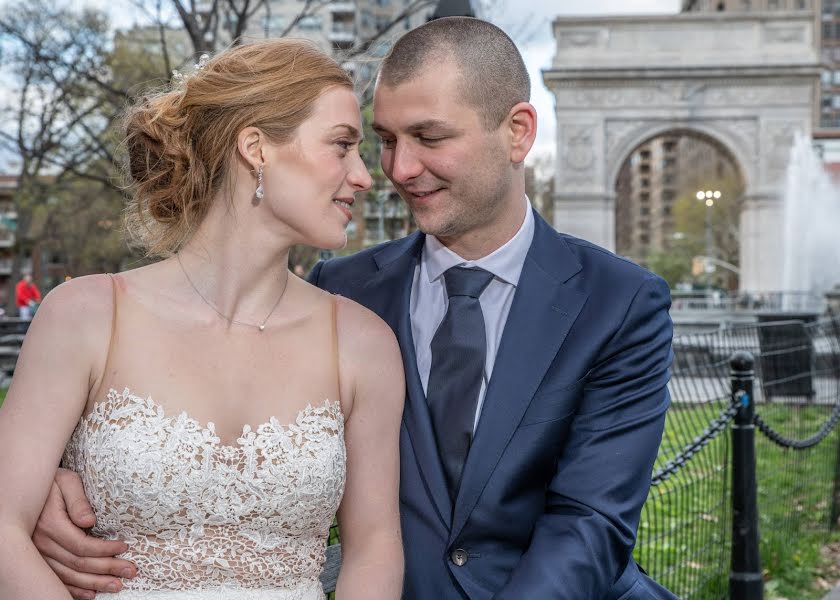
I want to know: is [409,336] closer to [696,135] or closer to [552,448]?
[552,448]

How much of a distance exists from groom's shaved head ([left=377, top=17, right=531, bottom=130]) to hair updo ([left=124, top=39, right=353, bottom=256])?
268mm

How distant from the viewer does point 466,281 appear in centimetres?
286

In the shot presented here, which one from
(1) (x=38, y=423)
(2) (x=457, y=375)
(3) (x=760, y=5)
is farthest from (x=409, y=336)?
(3) (x=760, y=5)

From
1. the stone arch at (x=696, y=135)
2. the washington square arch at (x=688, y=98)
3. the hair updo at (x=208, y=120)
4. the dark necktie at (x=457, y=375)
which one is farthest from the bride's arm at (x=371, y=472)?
the stone arch at (x=696, y=135)

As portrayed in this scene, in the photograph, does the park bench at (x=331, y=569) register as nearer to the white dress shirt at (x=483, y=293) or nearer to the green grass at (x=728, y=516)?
the white dress shirt at (x=483, y=293)

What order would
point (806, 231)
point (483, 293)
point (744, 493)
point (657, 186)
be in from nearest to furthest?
point (483, 293)
point (744, 493)
point (806, 231)
point (657, 186)

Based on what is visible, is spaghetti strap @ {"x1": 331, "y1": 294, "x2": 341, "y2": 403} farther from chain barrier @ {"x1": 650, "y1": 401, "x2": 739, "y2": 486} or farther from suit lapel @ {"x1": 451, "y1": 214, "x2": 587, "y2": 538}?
chain barrier @ {"x1": 650, "y1": 401, "x2": 739, "y2": 486}

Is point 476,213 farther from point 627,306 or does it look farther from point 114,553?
point 114,553

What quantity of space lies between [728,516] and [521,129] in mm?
4297

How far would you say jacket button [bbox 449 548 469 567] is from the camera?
2.61m

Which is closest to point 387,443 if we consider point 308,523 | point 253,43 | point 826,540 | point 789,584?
point 308,523

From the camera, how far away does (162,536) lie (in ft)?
7.82

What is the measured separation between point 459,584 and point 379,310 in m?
0.80

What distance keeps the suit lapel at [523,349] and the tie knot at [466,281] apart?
108 mm
